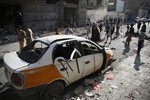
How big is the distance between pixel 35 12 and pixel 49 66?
1318 cm

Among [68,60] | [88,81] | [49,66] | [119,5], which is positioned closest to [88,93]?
[88,81]

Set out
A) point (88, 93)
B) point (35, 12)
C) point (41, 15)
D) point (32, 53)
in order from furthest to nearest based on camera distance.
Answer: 1. point (41, 15)
2. point (35, 12)
3. point (88, 93)
4. point (32, 53)

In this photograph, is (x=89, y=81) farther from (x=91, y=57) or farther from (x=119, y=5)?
(x=119, y=5)

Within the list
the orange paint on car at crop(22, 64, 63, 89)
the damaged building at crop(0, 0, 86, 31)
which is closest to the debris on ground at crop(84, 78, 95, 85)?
the orange paint on car at crop(22, 64, 63, 89)

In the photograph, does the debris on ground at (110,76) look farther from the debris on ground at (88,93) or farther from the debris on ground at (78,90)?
the debris on ground at (78,90)

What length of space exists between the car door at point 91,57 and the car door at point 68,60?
0.83 feet

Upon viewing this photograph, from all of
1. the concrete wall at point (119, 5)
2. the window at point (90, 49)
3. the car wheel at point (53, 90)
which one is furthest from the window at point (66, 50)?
the concrete wall at point (119, 5)

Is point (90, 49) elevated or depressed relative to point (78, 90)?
elevated

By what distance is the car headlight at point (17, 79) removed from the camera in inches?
123

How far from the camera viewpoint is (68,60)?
3.83 meters

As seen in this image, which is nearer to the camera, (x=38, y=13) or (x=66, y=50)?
(x=66, y=50)

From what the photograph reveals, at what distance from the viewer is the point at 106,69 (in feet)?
18.5

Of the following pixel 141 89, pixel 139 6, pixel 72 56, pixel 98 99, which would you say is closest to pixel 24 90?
pixel 72 56

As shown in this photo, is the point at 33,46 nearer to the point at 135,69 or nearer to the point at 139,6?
the point at 135,69
